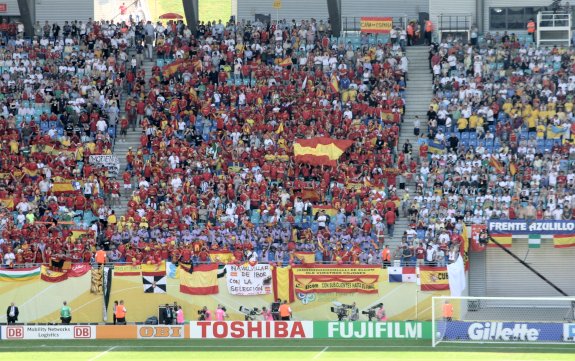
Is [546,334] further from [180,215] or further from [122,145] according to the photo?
[122,145]

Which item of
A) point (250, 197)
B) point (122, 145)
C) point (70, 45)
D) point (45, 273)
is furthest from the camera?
point (70, 45)

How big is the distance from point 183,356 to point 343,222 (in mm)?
10267

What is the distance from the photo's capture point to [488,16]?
58375 millimetres

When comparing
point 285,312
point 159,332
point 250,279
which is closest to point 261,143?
point 250,279

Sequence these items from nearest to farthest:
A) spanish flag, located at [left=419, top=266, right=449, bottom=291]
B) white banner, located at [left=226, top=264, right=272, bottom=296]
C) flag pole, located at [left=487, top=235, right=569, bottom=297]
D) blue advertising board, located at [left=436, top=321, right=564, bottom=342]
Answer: blue advertising board, located at [left=436, top=321, right=564, bottom=342] → spanish flag, located at [left=419, top=266, right=449, bottom=291] → white banner, located at [left=226, top=264, right=272, bottom=296] → flag pole, located at [left=487, top=235, right=569, bottom=297]

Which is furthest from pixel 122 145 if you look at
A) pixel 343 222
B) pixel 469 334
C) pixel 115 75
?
pixel 469 334

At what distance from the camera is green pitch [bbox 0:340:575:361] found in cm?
3881

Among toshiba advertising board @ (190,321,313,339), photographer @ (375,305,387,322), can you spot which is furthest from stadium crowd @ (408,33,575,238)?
toshiba advertising board @ (190,321,313,339)

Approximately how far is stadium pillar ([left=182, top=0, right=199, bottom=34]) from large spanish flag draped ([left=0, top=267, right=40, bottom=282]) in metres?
17.5

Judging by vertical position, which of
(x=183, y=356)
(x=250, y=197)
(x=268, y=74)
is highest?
(x=268, y=74)

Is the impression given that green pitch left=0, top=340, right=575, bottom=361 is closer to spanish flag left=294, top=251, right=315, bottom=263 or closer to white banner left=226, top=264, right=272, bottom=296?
white banner left=226, top=264, right=272, bottom=296

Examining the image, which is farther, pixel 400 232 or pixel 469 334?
pixel 400 232

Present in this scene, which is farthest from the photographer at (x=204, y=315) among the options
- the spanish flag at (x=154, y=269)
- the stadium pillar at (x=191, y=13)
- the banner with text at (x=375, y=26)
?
the banner with text at (x=375, y=26)

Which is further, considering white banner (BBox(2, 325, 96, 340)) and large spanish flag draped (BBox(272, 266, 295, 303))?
large spanish flag draped (BBox(272, 266, 295, 303))
